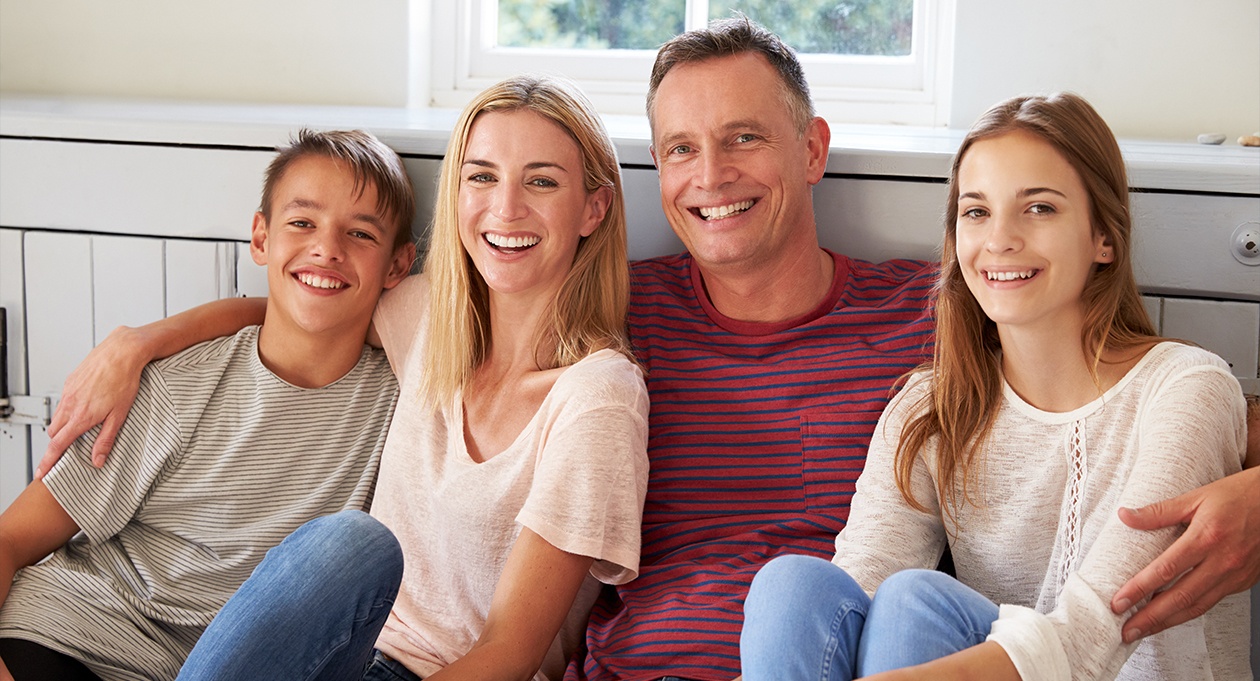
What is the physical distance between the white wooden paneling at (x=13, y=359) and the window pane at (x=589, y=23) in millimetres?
948

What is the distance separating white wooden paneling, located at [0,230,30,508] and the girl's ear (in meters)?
1.45

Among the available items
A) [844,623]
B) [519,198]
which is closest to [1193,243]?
[844,623]

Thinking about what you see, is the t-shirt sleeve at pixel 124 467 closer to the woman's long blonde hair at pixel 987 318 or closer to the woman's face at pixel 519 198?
the woman's face at pixel 519 198

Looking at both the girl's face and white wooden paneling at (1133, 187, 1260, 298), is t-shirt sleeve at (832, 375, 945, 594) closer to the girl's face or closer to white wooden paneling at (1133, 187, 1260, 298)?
the girl's face

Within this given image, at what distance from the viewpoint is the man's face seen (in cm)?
134

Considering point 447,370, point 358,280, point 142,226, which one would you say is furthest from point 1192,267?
point 142,226

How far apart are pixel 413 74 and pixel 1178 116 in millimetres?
1300

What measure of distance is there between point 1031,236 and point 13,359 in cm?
142

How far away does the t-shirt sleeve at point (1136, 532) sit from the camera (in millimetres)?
963

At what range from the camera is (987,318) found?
4.17 ft

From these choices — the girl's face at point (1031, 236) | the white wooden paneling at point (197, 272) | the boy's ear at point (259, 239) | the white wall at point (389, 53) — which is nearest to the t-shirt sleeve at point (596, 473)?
the girl's face at point (1031, 236)

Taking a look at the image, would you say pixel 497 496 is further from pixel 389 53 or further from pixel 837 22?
pixel 837 22

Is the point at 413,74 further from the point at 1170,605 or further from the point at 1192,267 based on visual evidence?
the point at 1170,605

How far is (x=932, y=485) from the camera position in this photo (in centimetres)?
125
